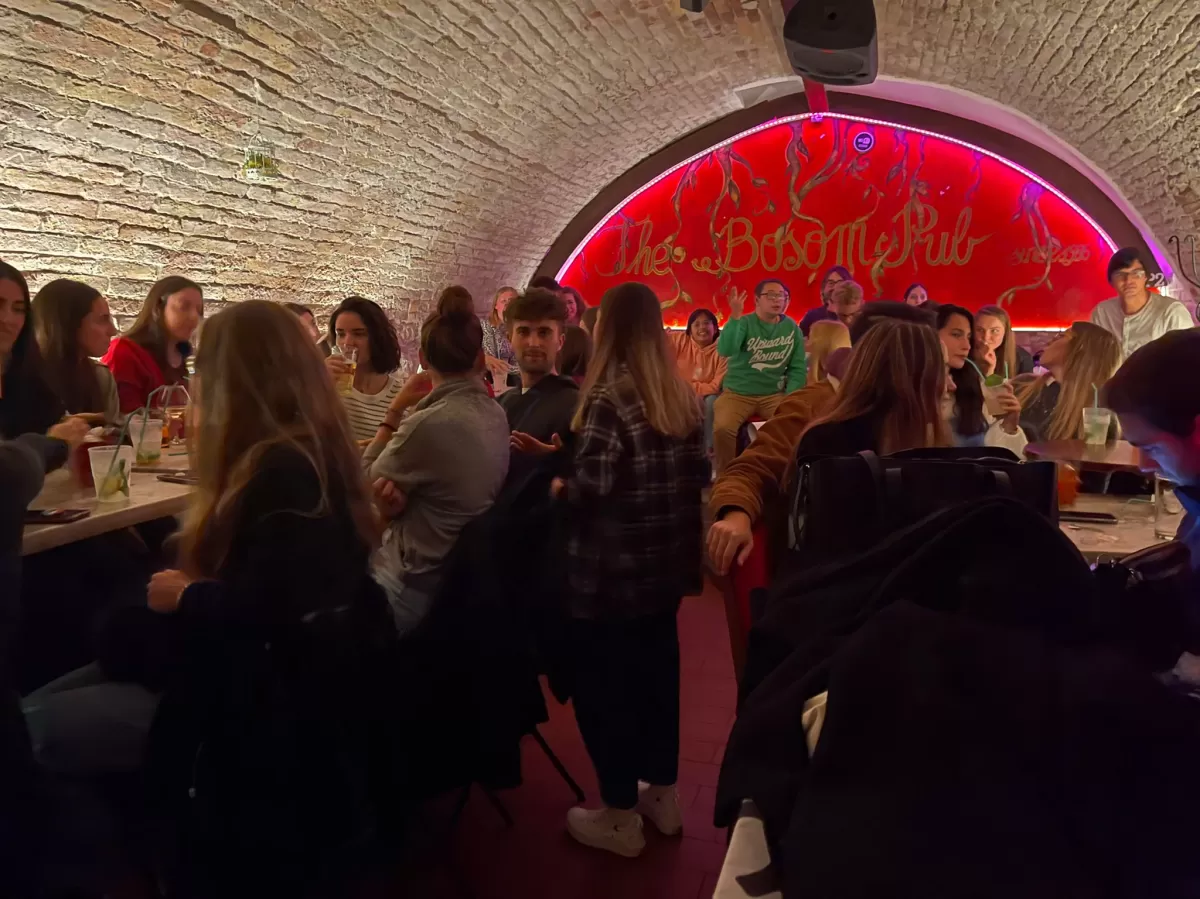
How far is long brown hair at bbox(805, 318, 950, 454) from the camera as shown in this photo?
6.04 feet

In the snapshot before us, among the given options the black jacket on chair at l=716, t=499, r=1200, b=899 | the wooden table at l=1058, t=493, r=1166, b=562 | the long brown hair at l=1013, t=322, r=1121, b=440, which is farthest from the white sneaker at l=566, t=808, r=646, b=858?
the long brown hair at l=1013, t=322, r=1121, b=440

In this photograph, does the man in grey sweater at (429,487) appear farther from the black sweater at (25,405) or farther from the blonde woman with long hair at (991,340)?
the blonde woman with long hair at (991,340)

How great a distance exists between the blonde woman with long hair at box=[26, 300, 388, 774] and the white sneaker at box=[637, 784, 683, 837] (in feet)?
3.52

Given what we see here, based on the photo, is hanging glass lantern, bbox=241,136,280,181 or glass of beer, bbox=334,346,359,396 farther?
hanging glass lantern, bbox=241,136,280,181

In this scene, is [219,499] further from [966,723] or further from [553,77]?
[553,77]

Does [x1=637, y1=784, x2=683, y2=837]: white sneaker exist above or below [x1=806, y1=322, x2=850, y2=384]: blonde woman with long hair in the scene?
below

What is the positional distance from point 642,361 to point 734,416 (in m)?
3.53

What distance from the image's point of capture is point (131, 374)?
3.63 m

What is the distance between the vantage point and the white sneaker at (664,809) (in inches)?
92.5

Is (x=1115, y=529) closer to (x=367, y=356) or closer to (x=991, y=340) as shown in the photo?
(x=991, y=340)

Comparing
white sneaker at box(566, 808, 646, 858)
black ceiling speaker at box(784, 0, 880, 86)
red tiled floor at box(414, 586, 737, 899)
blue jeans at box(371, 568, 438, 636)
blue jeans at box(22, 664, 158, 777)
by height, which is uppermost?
black ceiling speaker at box(784, 0, 880, 86)

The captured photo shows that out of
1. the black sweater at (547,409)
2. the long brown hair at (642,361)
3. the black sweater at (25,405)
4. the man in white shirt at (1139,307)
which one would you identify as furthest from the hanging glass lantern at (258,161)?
the man in white shirt at (1139,307)

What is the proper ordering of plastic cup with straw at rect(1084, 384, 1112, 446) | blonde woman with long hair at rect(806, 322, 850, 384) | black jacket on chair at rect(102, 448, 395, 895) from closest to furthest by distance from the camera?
black jacket on chair at rect(102, 448, 395, 895), plastic cup with straw at rect(1084, 384, 1112, 446), blonde woman with long hair at rect(806, 322, 850, 384)

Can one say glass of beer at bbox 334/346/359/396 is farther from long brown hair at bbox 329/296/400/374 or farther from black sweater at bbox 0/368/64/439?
black sweater at bbox 0/368/64/439
